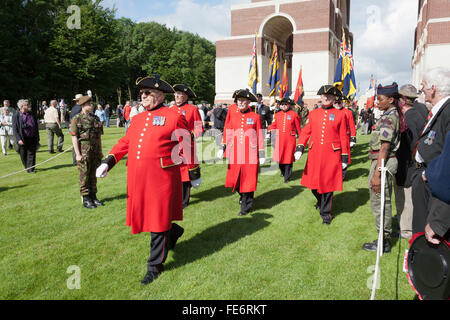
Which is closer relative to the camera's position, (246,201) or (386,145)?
(386,145)

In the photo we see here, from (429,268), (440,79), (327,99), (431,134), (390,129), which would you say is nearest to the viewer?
(429,268)

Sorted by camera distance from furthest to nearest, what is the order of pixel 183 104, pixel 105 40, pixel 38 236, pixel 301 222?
pixel 105 40 → pixel 183 104 → pixel 301 222 → pixel 38 236

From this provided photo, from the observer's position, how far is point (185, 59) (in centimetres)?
6091

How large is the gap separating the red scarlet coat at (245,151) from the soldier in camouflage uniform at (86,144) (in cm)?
278

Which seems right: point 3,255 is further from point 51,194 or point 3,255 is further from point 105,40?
point 105,40

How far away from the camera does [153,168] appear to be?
157 inches

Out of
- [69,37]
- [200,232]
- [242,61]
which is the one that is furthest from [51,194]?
[242,61]

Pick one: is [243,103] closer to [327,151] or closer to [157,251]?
[327,151]

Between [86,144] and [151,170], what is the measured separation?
3.32 meters

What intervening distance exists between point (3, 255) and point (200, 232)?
9.36ft

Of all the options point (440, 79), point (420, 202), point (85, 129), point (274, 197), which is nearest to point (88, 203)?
point (85, 129)

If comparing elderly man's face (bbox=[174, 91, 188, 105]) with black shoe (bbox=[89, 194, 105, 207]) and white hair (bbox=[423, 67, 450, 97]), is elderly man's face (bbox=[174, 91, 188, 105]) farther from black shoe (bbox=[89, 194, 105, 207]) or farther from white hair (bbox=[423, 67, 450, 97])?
white hair (bbox=[423, 67, 450, 97])

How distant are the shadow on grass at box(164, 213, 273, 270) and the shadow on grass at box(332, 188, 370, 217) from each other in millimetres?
1574

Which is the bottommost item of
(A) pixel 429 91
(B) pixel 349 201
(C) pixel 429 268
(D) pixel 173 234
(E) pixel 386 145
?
(B) pixel 349 201
